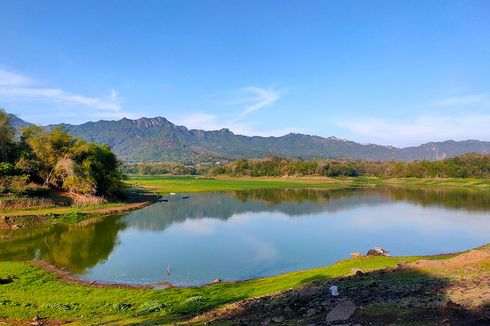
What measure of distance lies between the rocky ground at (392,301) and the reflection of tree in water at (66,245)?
19447 millimetres

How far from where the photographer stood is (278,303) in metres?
14.3

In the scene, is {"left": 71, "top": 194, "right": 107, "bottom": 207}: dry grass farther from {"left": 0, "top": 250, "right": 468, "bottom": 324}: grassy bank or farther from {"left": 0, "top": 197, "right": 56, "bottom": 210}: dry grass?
{"left": 0, "top": 250, "right": 468, "bottom": 324}: grassy bank

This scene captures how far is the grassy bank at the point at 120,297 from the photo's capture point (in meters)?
16.9

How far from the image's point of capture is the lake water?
28938 mm

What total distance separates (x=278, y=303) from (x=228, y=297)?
534 centimetres

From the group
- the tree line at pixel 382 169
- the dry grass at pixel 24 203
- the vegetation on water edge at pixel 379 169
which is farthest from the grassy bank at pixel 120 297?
the tree line at pixel 382 169

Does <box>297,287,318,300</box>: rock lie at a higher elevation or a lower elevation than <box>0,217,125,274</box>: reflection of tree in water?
higher

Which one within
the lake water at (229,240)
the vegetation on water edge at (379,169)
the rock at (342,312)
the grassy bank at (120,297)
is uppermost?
the vegetation on water edge at (379,169)

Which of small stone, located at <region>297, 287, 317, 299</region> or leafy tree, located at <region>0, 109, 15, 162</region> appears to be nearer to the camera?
small stone, located at <region>297, 287, 317, 299</region>

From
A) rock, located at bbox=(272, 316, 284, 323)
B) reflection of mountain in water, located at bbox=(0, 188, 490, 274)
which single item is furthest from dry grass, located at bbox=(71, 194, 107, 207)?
rock, located at bbox=(272, 316, 284, 323)

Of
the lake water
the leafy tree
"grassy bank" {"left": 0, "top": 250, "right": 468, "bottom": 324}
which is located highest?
the leafy tree

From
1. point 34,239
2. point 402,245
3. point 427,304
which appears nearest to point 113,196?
point 34,239

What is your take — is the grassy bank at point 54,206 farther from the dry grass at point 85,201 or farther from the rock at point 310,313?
the rock at point 310,313

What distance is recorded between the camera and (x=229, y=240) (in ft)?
129
